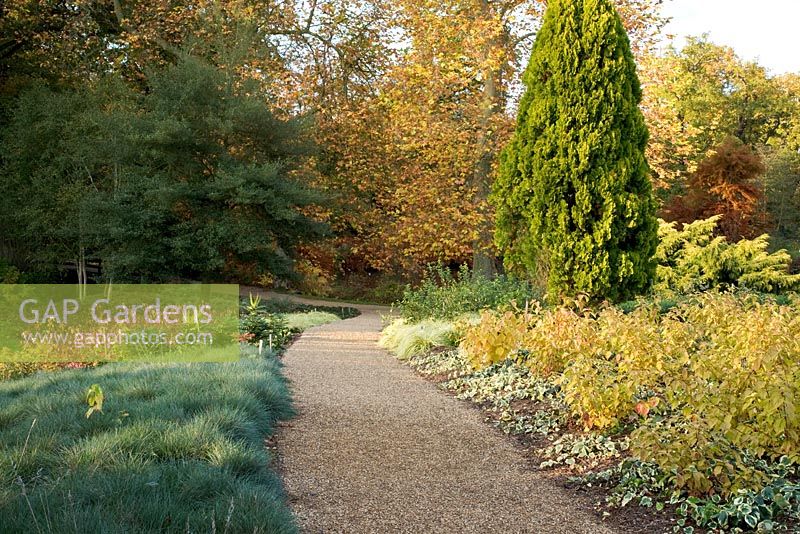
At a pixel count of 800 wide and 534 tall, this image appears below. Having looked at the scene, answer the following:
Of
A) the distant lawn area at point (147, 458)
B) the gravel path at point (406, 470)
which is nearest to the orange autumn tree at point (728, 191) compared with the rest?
the gravel path at point (406, 470)

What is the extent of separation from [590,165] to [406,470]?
16.9 feet

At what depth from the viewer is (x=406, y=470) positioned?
3.59 m

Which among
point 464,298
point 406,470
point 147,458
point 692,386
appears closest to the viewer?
point 147,458

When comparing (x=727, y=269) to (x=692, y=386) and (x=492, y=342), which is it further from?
(x=692, y=386)

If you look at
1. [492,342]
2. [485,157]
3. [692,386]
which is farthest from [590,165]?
[485,157]

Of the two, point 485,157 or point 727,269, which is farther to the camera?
point 485,157

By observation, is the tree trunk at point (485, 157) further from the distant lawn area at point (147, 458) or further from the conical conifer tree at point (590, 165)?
the distant lawn area at point (147, 458)

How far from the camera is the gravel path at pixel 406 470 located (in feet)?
9.57

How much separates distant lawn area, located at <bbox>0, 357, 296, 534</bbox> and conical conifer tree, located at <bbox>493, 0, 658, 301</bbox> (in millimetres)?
4143

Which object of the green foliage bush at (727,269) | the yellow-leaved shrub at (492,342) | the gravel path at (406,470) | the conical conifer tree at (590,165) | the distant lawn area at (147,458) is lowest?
the gravel path at (406,470)

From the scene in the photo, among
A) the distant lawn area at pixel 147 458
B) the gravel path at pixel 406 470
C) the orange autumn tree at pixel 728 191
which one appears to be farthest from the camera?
the orange autumn tree at pixel 728 191

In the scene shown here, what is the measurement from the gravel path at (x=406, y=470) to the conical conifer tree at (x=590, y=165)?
110 inches

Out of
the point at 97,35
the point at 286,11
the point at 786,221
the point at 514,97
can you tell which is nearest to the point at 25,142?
the point at 97,35

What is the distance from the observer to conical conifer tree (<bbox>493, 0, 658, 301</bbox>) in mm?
7594
